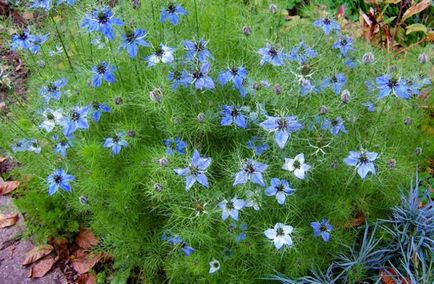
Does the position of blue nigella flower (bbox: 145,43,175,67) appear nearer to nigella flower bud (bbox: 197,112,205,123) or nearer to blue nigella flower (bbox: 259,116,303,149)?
nigella flower bud (bbox: 197,112,205,123)

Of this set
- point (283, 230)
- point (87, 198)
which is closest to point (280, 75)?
point (283, 230)

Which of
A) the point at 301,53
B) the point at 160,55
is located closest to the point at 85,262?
the point at 160,55

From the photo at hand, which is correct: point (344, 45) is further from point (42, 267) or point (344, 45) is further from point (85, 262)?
point (42, 267)

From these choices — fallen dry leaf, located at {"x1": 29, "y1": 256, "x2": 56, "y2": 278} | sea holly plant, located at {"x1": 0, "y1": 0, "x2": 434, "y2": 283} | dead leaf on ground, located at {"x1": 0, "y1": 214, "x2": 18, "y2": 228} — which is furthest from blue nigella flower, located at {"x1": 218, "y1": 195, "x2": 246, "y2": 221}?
dead leaf on ground, located at {"x1": 0, "y1": 214, "x2": 18, "y2": 228}

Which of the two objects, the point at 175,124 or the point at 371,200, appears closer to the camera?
the point at 175,124

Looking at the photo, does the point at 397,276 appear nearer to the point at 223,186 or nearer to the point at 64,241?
the point at 223,186

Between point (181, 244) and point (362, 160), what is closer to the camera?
point (362, 160)
